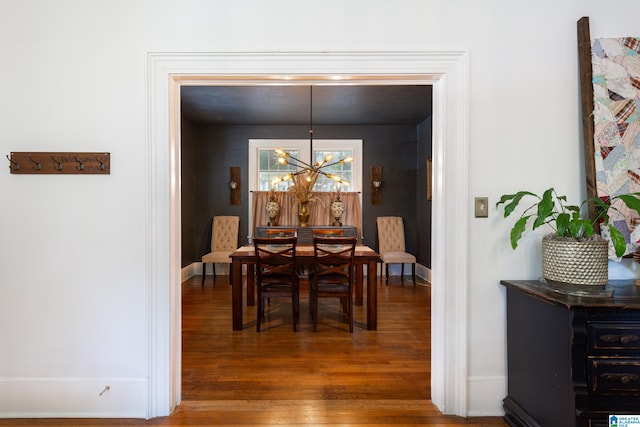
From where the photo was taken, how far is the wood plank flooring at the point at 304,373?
1.84 m

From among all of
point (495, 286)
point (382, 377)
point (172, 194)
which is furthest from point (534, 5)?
point (382, 377)

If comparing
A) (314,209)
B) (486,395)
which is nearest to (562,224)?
(486,395)

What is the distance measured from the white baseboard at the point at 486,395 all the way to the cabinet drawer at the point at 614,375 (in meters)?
0.53

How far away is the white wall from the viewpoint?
6.01 feet

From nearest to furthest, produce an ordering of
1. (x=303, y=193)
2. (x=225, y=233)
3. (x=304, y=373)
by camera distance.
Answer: (x=304, y=373) → (x=303, y=193) → (x=225, y=233)

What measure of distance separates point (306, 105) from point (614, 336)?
4165 mm

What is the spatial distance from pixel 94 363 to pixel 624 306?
267cm

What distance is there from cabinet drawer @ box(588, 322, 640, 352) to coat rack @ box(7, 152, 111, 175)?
255 cm

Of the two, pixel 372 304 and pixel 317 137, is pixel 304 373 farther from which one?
pixel 317 137

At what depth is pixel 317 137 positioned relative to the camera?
5793 mm

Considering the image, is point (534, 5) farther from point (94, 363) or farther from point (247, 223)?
point (247, 223)

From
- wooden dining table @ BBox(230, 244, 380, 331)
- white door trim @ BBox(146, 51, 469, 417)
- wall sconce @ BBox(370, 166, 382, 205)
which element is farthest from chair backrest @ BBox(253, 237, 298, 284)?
wall sconce @ BBox(370, 166, 382, 205)

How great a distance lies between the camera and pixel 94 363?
6.03 ft

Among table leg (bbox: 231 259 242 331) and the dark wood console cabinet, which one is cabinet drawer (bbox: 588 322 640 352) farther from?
table leg (bbox: 231 259 242 331)
